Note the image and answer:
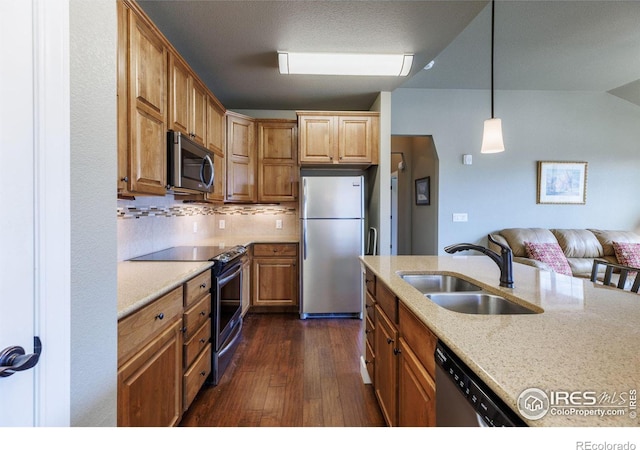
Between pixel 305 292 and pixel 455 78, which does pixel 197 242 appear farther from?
pixel 455 78

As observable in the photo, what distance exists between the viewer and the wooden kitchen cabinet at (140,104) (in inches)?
58.9

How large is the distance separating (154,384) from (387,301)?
3.78 feet

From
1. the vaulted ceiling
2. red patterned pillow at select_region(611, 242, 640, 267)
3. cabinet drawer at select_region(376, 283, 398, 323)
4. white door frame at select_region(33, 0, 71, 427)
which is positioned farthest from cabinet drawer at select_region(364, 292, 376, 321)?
red patterned pillow at select_region(611, 242, 640, 267)

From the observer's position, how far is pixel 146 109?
1.67m

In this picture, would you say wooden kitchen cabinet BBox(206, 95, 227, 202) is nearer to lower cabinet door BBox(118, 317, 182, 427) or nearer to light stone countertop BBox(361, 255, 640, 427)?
lower cabinet door BBox(118, 317, 182, 427)

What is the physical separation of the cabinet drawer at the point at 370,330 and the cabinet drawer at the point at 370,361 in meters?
0.05

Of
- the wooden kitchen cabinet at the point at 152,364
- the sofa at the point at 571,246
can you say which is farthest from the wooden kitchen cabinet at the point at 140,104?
the sofa at the point at 571,246

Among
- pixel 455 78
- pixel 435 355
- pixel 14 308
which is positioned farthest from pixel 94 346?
pixel 455 78

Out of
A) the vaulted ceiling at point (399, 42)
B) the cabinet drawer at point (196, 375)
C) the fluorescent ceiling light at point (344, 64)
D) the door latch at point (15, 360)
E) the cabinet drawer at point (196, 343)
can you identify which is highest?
the vaulted ceiling at point (399, 42)

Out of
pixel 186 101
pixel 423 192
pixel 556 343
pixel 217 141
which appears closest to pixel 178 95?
pixel 186 101

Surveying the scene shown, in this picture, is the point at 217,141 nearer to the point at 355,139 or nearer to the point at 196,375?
the point at 355,139

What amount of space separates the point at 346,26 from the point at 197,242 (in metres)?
2.49

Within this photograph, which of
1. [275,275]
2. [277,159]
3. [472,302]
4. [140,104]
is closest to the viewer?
[472,302]

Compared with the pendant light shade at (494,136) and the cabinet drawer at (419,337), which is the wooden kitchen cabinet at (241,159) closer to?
the pendant light shade at (494,136)
